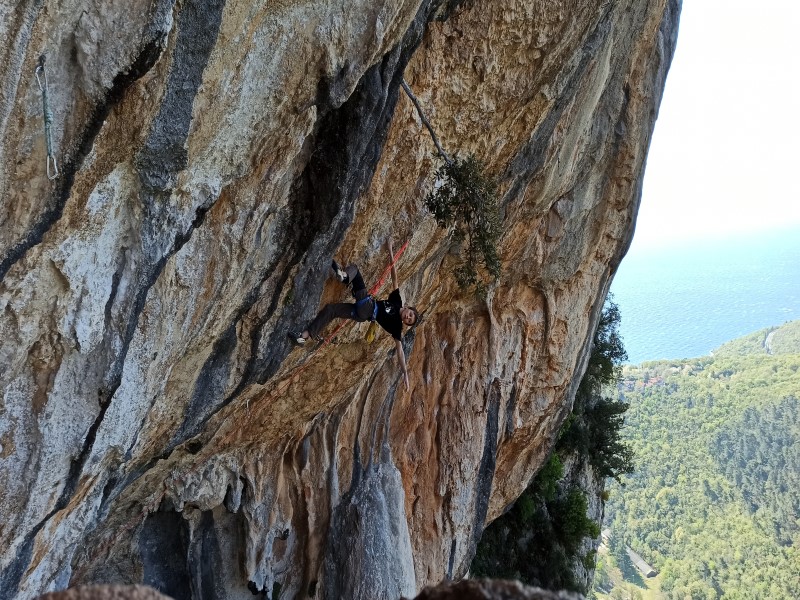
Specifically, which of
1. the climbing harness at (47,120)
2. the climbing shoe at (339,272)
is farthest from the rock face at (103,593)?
the climbing shoe at (339,272)

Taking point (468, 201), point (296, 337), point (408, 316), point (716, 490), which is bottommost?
point (716, 490)

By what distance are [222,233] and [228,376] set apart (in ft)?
6.04

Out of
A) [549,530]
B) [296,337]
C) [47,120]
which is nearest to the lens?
[47,120]

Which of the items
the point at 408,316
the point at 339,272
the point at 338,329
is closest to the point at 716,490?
the point at 338,329

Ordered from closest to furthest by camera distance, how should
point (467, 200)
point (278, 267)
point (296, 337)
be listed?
point (278, 267)
point (467, 200)
point (296, 337)

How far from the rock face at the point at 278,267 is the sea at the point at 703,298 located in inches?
3043

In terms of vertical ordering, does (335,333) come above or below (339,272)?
below

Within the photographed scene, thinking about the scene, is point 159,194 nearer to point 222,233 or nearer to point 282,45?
point 222,233

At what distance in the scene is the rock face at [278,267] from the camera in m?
3.02

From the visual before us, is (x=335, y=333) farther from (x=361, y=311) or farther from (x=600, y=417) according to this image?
(x=600, y=417)

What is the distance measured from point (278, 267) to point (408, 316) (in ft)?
4.89

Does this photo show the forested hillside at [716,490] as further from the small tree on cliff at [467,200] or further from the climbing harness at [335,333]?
the small tree on cliff at [467,200]

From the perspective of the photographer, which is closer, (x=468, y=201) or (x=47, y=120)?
(x=47, y=120)

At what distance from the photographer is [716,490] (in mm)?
49688
